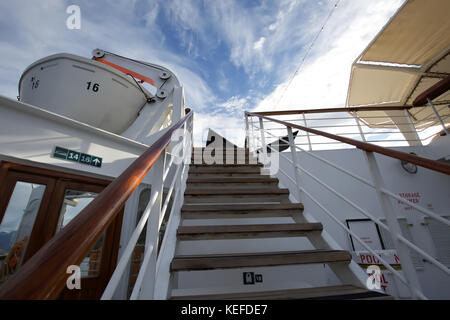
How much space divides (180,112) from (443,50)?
766 centimetres

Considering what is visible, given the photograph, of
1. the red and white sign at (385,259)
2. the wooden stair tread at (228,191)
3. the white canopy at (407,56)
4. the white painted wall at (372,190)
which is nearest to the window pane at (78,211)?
the wooden stair tread at (228,191)

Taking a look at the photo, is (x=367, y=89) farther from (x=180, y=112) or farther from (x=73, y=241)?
(x=73, y=241)

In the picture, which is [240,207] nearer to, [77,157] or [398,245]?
[398,245]

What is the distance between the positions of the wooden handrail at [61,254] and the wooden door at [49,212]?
7.05ft

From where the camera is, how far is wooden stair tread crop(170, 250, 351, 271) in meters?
1.16

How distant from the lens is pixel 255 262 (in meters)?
1.21

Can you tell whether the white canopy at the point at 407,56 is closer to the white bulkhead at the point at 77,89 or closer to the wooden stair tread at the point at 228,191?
the wooden stair tread at the point at 228,191

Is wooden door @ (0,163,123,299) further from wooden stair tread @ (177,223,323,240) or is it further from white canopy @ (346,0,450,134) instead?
white canopy @ (346,0,450,134)

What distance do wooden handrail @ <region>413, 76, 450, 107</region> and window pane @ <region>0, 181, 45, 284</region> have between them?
5014 millimetres

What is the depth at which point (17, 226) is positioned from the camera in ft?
6.68

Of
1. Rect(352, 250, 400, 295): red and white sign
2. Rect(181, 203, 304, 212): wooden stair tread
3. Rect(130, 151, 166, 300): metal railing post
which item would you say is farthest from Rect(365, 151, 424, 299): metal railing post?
Rect(352, 250, 400, 295): red and white sign

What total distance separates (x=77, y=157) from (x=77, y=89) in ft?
4.95

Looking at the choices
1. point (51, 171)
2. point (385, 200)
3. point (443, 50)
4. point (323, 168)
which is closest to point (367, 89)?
point (443, 50)

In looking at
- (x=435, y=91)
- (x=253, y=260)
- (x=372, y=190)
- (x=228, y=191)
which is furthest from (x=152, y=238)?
(x=435, y=91)
